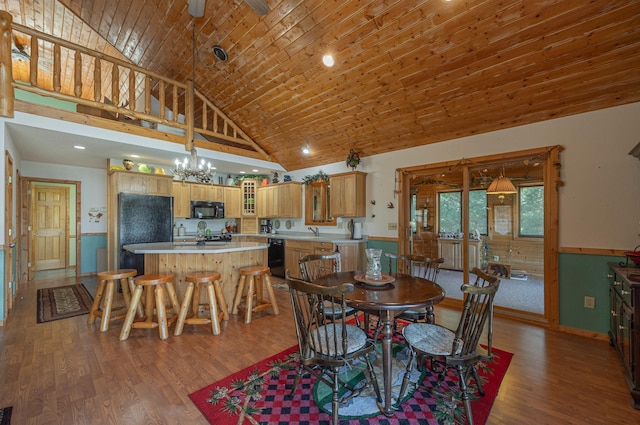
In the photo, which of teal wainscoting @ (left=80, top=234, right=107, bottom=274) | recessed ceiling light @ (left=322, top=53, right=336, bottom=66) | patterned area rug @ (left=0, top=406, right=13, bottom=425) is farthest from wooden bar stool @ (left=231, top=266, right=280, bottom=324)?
teal wainscoting @ (left=80, top=234, right=107, bottom=274)

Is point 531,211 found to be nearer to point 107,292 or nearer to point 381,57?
point 381,57

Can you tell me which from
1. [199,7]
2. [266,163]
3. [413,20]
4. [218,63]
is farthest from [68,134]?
[413,20]

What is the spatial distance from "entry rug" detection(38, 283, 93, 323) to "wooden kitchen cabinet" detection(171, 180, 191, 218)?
2.17 m

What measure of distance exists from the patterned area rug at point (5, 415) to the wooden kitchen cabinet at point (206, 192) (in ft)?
16.3

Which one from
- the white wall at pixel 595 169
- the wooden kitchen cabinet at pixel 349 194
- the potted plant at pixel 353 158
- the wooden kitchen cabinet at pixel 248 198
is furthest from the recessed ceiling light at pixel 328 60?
the wooden kitchen cabinet at pixel 248 198

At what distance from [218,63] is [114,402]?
4479mm

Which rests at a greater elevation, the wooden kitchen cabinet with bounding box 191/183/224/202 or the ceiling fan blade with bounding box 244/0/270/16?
the ceiling fan blade with bounding box 244/0/270/16

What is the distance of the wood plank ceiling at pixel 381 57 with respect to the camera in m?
2.57

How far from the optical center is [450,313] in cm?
382

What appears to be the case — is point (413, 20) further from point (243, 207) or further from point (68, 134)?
point (243, 207)

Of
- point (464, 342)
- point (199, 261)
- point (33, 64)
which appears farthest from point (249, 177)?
point (464, 342)

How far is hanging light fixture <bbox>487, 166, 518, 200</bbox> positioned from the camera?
385 cm

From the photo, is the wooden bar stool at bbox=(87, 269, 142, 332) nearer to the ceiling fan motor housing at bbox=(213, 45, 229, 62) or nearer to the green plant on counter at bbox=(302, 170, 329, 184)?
the ceiling fan motor housing at bbox=(213, 45, 229, 62)

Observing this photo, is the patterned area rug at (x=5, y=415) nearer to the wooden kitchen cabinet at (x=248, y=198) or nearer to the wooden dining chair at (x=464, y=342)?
the wooden dining chair at (x=464, y=342)
